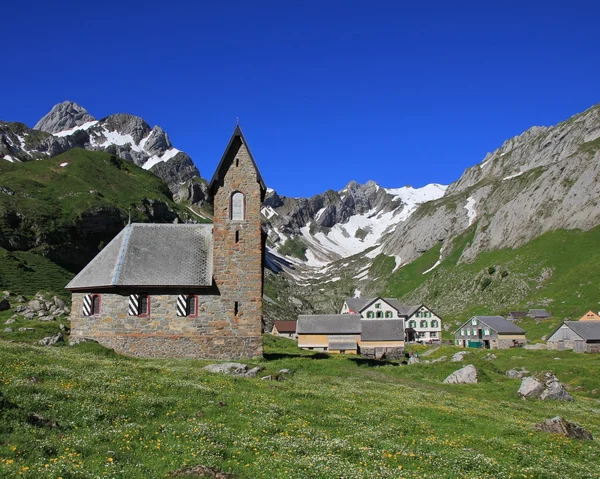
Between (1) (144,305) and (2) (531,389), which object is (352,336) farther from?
(1) (144,305)

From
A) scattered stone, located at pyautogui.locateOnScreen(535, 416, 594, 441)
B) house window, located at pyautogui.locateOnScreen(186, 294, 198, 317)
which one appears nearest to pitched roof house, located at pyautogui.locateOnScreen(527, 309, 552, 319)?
house window, located at pyautogui.locateOnScreen(186, 294, 198, 317)

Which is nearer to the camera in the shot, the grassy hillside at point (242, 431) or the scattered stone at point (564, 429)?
the grassy hillside at point (242, 431)

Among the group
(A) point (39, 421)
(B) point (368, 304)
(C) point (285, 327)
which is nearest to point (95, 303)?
(A) point (39, 421)

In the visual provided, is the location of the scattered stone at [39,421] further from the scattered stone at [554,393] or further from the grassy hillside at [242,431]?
the scattered stone at [554,393]

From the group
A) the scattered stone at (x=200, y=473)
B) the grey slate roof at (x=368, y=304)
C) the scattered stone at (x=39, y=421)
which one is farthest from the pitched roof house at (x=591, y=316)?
the scattered stone at (x=39, y=421)

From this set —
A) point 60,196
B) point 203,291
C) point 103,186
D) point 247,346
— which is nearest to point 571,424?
point 247,346

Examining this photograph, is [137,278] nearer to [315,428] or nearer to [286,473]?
[315,428]

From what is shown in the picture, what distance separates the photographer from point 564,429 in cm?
2178

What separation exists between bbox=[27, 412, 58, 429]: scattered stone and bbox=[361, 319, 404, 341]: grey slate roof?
7566 cm

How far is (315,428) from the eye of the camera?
18.2 meters

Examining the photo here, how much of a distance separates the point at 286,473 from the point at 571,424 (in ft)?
54.3

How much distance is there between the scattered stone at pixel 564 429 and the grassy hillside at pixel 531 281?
96.5m

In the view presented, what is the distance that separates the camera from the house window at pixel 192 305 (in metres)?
40.0

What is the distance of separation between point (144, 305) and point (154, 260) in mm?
4206
